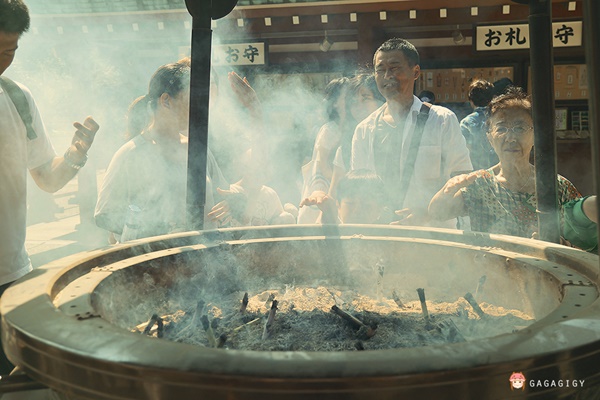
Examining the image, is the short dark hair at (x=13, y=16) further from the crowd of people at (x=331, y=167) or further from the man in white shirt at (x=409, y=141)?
the man in white shirt at (x=409, y=141)

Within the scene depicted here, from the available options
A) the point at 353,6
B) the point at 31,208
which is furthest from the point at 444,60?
the point at 31,208

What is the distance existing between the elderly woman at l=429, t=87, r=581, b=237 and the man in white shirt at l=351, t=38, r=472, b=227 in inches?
17.4

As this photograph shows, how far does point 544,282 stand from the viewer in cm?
200

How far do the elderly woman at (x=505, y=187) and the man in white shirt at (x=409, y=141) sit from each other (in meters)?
0.44

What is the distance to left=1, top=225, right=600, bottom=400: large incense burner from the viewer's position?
1.10 m

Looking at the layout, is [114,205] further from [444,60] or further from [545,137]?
[444,60]

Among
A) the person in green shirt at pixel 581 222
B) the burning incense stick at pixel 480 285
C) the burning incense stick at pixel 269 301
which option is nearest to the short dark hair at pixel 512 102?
the person in green shirt at pixel 581 222

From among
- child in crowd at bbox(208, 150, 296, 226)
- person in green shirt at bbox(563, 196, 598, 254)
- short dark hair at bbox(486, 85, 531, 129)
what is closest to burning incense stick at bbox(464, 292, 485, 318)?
person in green shirt at bbox(563, 196, 598, 254)

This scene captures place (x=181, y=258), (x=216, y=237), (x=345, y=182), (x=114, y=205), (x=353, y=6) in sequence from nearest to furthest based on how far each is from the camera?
1. (x=181, y=258)
2. (x=216, y=237)
3. (x=114, y=205)
4. (x=345, y=182)
5. (x=353, y=6)

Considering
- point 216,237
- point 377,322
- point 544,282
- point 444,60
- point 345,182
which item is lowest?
point 377,322

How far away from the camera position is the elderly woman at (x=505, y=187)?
2.78 m

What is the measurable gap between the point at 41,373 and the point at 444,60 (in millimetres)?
7608

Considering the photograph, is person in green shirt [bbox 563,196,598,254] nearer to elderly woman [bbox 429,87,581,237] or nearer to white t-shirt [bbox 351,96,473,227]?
elderly woman [bbox 429,87,581,237]

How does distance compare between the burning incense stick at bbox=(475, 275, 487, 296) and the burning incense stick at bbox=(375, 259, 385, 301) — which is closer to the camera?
the burning incense stick at bbox=(475, 275, 487, 296)
